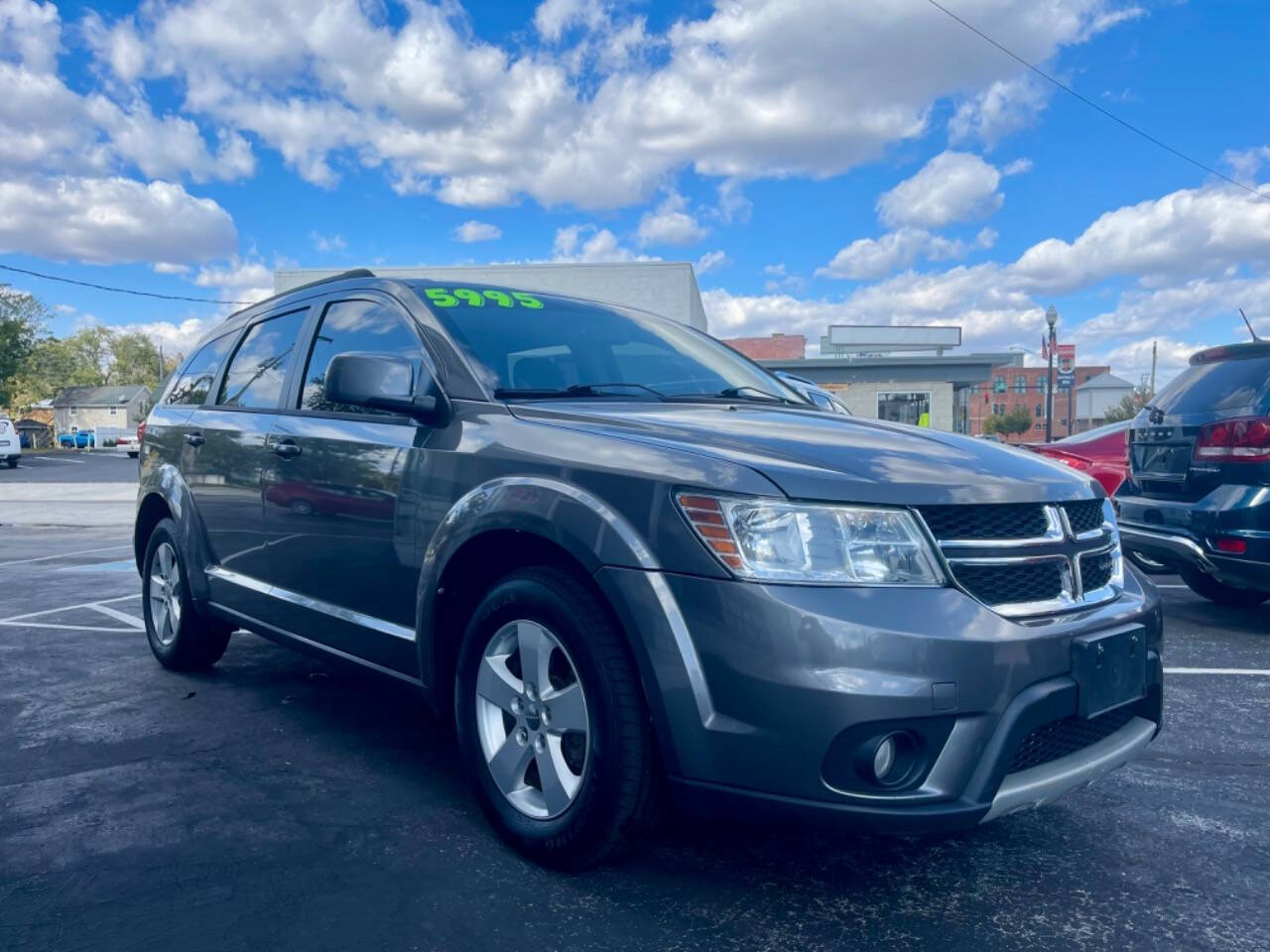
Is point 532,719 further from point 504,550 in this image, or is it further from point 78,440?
point 78,440

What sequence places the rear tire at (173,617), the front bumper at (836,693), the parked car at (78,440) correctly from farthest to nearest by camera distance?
the parked car at (78,440)
the rear tire at (173,617)
the front bumper at (836,693)

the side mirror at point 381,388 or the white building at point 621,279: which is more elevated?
the white building at point 621,279

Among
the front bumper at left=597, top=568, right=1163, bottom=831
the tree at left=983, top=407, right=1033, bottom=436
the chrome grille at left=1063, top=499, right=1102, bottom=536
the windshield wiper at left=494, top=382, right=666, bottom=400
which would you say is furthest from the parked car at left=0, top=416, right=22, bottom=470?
the tree at left=983, top=407, right=1033, bottom=436

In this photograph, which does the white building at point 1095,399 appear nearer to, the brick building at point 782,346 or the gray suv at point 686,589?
the brick building at point 782,346

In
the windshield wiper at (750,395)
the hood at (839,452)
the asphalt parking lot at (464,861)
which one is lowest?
the asphalt parking lot at (464,861)

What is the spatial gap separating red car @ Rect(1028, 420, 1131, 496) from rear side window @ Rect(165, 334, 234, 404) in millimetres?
6158

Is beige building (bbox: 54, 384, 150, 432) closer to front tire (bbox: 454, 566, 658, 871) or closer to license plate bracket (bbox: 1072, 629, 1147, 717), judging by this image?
front tire (bbox: 454, 566, 658, 871)

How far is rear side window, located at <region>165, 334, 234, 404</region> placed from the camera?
197 inches

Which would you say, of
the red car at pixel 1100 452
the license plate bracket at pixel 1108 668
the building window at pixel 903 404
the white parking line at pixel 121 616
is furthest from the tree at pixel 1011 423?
the license plate bracket at pixel 1108 668

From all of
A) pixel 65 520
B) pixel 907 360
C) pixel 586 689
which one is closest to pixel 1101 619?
pixel 586 689

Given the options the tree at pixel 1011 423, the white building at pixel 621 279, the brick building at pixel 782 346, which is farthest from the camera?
the tree at pixel 1011 423

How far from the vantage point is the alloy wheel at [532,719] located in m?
2.71

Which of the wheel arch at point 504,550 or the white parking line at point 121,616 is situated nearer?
the wheel arch at point 504,550

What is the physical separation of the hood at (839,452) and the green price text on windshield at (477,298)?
0.70 m
